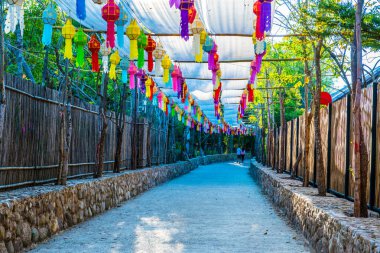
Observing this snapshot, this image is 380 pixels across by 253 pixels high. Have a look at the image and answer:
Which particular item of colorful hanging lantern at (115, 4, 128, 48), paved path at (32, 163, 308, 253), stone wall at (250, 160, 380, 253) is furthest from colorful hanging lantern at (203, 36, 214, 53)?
paved path at (32, 163, 308, 253)

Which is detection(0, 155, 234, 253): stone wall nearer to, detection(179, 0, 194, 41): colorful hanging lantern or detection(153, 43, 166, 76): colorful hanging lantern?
detection(153, 43, 166, 76): colorful hanging lantern

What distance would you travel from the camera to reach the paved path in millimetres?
7824

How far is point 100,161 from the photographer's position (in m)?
13.6

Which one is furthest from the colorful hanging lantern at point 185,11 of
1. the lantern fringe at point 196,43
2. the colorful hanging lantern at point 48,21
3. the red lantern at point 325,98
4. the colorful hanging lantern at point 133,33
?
the red lantern at point 325,98

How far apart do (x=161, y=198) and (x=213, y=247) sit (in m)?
8.09

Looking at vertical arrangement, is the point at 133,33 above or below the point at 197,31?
below

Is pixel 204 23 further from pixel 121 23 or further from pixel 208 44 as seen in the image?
pixel 121 23

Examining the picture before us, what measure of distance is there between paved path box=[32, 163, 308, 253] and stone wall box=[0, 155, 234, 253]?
196mm

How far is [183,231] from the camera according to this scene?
9375mm

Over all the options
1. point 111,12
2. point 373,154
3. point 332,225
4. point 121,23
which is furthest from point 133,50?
point 332,225

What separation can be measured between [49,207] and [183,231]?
230 cm

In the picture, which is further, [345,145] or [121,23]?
[345,145]

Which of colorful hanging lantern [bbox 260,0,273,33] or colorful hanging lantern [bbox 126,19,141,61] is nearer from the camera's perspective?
colorful hanging lantern [bbox 260,0,273,33]

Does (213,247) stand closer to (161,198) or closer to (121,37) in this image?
(121,37)
